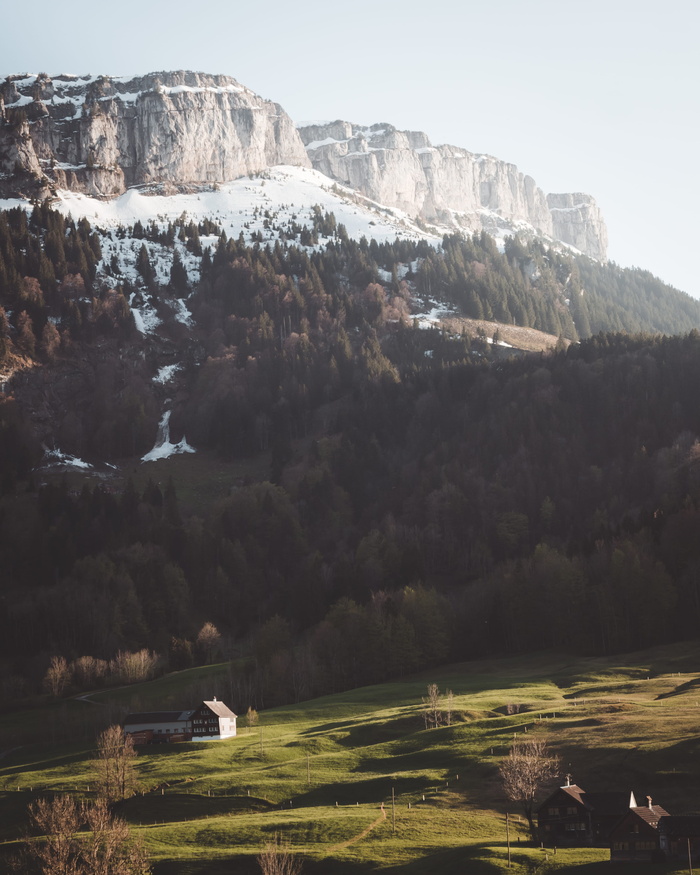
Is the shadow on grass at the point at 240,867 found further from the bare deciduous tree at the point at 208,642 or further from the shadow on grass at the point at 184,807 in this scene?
the bare deciduous tree at the point at 208,642

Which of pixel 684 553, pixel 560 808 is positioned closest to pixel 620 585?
pixel 684 553

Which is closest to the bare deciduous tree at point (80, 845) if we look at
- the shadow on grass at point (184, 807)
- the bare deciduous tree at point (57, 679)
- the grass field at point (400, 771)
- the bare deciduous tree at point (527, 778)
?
the shadow on grass at point (184, 807)

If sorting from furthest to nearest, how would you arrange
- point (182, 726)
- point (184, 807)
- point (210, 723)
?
point (182, 726)
point (210, 723)
point (184, 807)

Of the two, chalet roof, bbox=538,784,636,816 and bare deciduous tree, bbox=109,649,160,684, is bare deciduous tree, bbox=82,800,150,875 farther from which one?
bare deciduous tree, bbox=109,649,160,684

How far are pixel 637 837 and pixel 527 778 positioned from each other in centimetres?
1023

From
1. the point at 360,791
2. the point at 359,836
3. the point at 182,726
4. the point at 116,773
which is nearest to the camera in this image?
Result: the point at 359,836

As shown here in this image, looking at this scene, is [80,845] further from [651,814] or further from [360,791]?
[651,814]

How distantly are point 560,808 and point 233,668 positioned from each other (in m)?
77.5

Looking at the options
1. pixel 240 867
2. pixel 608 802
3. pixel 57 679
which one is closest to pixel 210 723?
pixel 57 679

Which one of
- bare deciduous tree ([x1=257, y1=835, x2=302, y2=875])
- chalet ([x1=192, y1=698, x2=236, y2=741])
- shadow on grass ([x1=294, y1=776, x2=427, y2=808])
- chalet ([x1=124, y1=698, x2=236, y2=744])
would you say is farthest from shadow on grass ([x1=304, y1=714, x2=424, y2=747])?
bare deciduous tree ([x1=257, y1=835, x2=302, y2=875])

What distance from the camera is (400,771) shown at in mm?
83312

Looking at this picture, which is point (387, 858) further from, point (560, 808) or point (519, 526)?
point (519, 526)

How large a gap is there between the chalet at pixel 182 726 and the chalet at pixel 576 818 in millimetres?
49234

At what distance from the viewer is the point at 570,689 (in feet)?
349
